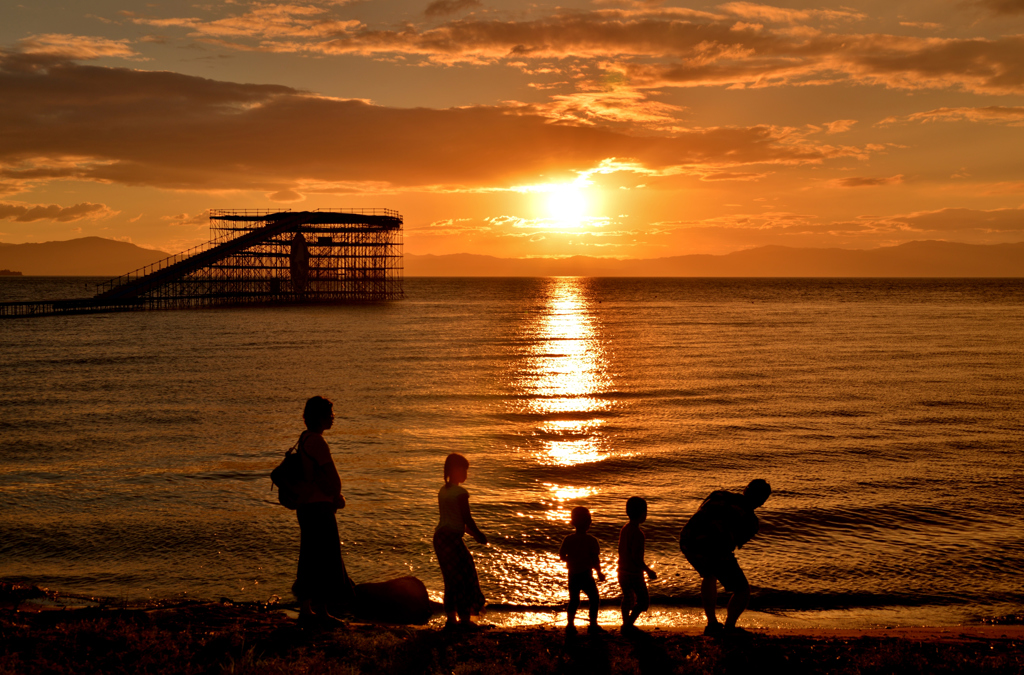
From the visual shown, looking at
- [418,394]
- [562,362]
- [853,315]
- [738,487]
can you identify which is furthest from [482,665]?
[853,315]

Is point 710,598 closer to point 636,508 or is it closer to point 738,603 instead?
point 738,603

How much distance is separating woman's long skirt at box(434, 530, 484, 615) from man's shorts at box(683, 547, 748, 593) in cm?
204

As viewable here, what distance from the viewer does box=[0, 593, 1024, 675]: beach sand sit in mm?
5848

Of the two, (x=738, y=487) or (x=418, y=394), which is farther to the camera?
(x=418, y=394)

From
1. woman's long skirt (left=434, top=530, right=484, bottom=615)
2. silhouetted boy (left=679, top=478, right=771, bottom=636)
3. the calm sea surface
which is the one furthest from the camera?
the calm sea surface

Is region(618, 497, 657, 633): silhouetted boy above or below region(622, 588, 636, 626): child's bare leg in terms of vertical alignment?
above

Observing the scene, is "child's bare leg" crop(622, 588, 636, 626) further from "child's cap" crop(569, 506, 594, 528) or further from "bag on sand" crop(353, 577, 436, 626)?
"bag on sand" crop(353, 577, 436, 626)

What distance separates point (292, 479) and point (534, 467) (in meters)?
9.05

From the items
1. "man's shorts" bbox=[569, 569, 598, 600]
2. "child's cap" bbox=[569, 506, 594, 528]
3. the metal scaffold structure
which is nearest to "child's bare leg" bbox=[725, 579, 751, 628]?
"man's shorts" bbox=[569, 569, 598, 600]

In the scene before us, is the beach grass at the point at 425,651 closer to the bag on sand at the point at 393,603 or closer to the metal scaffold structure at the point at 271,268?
the bag on sand at the point at 393,603

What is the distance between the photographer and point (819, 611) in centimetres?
845

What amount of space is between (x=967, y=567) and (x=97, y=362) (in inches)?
1310

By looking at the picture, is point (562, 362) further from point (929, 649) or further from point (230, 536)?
point (929, 649)

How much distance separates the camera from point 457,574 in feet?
23.2
